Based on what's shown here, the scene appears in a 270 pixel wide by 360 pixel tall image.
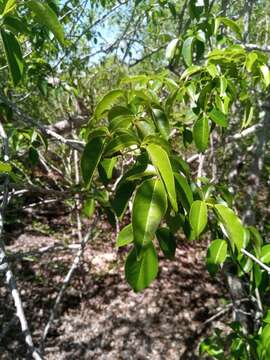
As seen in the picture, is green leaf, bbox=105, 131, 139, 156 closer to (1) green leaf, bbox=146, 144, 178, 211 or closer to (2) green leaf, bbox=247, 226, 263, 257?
(1) green leaf, bbox=146, 144, 178, 211

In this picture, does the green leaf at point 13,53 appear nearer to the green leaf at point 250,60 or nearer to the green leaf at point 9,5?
the green leaf at point 9,5

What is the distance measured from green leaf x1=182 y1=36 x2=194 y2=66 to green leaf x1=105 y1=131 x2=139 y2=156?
826 millimetres

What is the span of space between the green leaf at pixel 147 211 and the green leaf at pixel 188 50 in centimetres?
97

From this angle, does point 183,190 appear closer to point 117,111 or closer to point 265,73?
point 117,111

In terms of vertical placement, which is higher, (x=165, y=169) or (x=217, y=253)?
(x=165, y=169)

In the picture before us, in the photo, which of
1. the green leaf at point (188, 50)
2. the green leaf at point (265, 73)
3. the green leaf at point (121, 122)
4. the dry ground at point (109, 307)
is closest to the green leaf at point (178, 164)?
the green leaf at point (121, 122)

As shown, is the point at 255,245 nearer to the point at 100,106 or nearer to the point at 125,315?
the point at 100,106

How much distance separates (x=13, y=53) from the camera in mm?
917

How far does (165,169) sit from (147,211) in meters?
0.07

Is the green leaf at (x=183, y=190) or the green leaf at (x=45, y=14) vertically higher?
the green leaf at (x=45, y=14)

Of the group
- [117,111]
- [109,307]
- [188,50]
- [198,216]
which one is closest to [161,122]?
[117,111]

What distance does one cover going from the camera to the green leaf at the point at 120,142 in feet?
2.48

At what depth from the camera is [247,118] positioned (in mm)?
1506

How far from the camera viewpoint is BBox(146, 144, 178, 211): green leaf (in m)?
0.62
